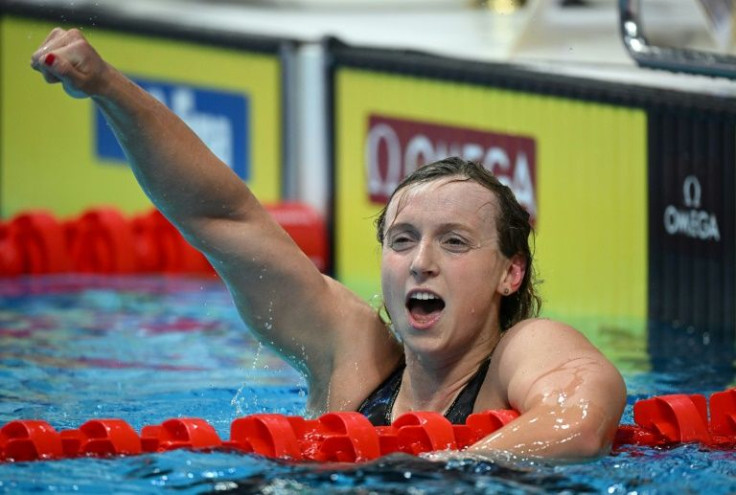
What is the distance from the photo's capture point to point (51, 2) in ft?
28.3

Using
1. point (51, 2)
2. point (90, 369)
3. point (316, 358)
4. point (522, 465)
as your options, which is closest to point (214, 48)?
point (51, 2)

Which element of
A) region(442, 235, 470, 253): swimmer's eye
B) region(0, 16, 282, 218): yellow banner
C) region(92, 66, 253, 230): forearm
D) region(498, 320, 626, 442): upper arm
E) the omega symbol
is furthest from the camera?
region(0, 16, 282, 218): yellow banner

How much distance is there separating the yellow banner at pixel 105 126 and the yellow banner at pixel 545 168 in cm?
82

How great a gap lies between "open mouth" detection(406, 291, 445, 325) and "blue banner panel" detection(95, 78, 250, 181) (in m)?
5.15

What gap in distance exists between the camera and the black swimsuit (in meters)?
3.22

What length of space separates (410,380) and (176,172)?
71 cm

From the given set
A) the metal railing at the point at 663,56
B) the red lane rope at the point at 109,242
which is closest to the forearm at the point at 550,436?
the metal railing at the point at 663,56

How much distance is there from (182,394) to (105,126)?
4019mm

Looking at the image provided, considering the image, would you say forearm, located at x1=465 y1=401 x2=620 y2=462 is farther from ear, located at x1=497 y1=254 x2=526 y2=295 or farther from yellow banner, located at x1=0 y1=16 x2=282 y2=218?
yellow banner, located at x1=0 y1=16 x2=282 y2=218

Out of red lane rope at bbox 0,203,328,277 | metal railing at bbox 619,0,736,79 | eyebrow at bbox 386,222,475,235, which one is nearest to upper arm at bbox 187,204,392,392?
eyebrow at bbox 386,222,475,235

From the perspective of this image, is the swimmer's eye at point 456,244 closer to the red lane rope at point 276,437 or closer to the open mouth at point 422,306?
the open mouth at point 422,306

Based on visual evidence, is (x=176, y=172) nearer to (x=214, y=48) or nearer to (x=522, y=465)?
(x=522, y=465)

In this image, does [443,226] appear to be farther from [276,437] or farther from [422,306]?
[276,437]

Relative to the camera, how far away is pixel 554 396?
2.91 metres
